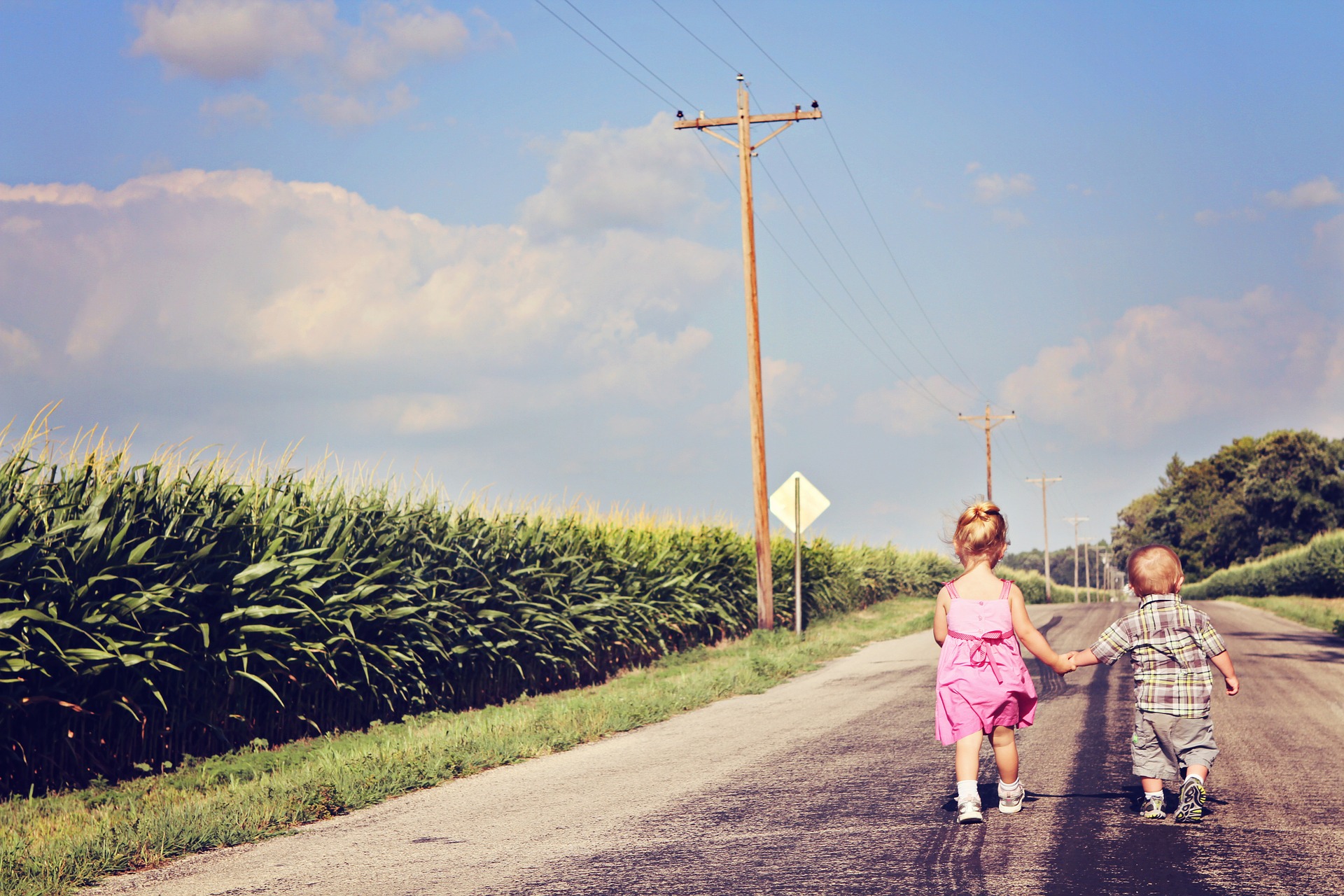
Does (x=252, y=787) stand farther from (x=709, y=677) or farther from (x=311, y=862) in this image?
(x=709, y=677)

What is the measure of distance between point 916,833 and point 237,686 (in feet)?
23.0

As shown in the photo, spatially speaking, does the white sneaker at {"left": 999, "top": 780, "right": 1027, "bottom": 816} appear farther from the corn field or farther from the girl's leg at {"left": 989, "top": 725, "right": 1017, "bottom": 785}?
the corn field

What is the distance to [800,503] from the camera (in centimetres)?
2227

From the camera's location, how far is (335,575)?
11.0 m

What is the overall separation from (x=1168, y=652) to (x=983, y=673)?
1.11 metres

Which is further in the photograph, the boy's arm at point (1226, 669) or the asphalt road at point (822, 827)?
the boy's arm at point (1226, 669)

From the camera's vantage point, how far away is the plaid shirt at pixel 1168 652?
5812 mm

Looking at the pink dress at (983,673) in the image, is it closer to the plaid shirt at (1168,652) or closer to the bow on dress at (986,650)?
the bow on dress at (986,650)

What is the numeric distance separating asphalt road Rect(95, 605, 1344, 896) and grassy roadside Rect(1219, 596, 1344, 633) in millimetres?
18374

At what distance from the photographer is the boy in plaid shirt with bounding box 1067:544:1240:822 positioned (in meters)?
5.81

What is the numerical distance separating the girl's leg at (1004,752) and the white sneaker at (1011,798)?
5 centimetres

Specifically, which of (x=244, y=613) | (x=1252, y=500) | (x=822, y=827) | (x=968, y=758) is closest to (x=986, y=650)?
(x=968, y=758)

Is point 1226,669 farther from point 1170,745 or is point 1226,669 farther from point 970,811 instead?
point 970,811

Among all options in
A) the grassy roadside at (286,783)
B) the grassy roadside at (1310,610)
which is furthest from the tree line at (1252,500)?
the grassy roadside at (286,783)
